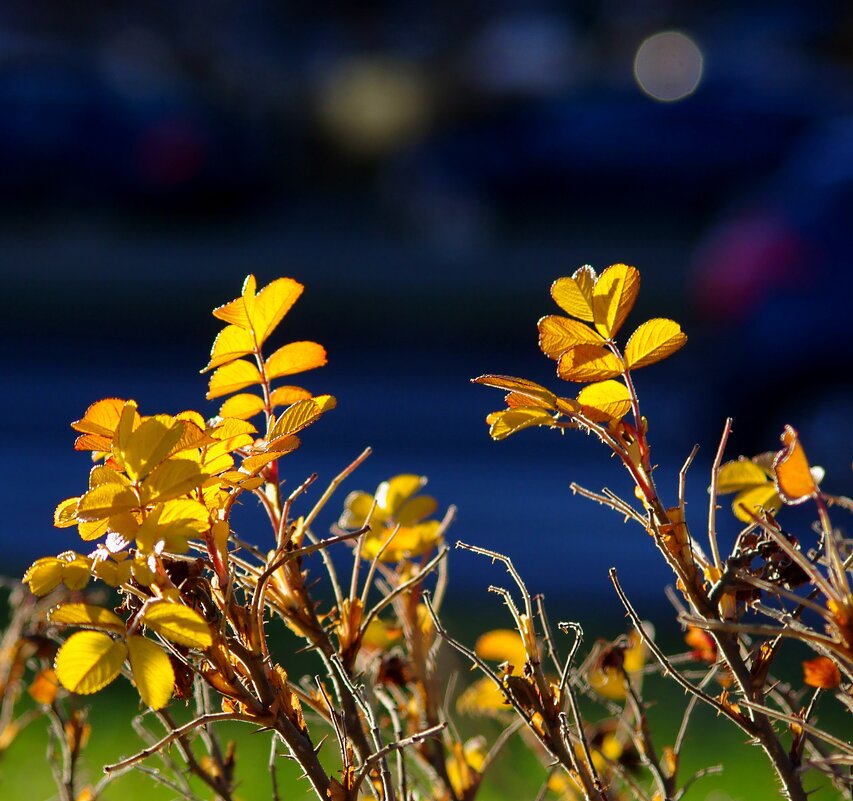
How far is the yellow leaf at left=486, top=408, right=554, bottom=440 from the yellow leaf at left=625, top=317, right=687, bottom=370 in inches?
3.5

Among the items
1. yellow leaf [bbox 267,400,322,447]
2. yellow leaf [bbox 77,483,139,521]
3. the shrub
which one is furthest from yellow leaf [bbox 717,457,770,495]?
yellow leaf [bbox 77,483,139,521]

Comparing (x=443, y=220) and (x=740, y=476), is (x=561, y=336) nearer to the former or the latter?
A: (x=740, y=476)

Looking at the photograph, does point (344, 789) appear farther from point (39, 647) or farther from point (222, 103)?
point (222, 103)

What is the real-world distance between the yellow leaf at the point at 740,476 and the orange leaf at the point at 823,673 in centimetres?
13

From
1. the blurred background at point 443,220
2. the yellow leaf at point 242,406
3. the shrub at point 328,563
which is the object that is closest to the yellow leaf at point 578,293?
the shrub at point 328,563

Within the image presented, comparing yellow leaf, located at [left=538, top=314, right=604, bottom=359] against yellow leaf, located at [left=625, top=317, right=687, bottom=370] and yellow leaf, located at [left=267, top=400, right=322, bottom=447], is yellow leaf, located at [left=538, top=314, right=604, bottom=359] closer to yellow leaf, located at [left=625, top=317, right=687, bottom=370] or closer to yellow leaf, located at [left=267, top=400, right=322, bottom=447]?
yellow leaf, located at [left=625, top=317, right=687, bottom=370]

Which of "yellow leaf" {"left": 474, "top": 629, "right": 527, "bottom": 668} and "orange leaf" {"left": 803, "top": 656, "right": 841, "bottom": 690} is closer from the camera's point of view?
"orange leaf" {"left": 803, "top": 656, "right": 841, "bottom": 690}

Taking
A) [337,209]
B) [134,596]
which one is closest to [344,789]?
[134,596]

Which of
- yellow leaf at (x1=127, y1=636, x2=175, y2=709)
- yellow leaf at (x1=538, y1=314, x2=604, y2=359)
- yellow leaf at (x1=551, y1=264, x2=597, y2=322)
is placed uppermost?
yellow leaf at (x1=551, y1=264, x2=597, y2=322)

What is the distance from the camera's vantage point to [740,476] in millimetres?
843

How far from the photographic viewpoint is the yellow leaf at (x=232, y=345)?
0.90 meters

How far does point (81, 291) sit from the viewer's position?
10.3 metres

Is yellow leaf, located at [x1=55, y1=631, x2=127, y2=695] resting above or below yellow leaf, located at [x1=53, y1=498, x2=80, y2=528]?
below

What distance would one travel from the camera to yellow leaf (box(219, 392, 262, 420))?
3.08 feet
